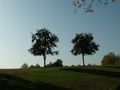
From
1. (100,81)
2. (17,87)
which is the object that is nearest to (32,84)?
(17,87)

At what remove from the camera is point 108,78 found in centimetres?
5838

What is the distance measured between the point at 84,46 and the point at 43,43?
11.6m

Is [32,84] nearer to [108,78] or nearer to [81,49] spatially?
[108,78]

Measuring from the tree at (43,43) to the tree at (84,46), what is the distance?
19.0 feet

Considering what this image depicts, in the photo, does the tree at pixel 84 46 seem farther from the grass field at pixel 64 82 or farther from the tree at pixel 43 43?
the grass field at pixel 64 82

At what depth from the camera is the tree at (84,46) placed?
326 feet

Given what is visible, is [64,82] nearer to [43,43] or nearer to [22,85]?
[22,85]

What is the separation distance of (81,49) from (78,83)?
46.6 meters

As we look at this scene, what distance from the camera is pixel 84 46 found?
100125mm

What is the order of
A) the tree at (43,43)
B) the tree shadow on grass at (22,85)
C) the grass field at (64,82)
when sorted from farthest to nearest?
the tree at (43,43) → the grass field at (64,82) → the tree shadow on grass at (22,85)

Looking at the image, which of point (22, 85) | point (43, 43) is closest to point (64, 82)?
point (22, 85)

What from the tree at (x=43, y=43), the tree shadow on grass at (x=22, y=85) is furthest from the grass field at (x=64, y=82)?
the tree at (x=43, y=43)

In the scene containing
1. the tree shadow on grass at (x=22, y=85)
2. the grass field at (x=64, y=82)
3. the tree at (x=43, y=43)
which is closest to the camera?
the tree shadow on grass at (x=22, y=85)

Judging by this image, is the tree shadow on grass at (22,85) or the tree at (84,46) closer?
the tree shadow on grass at (22,85)
